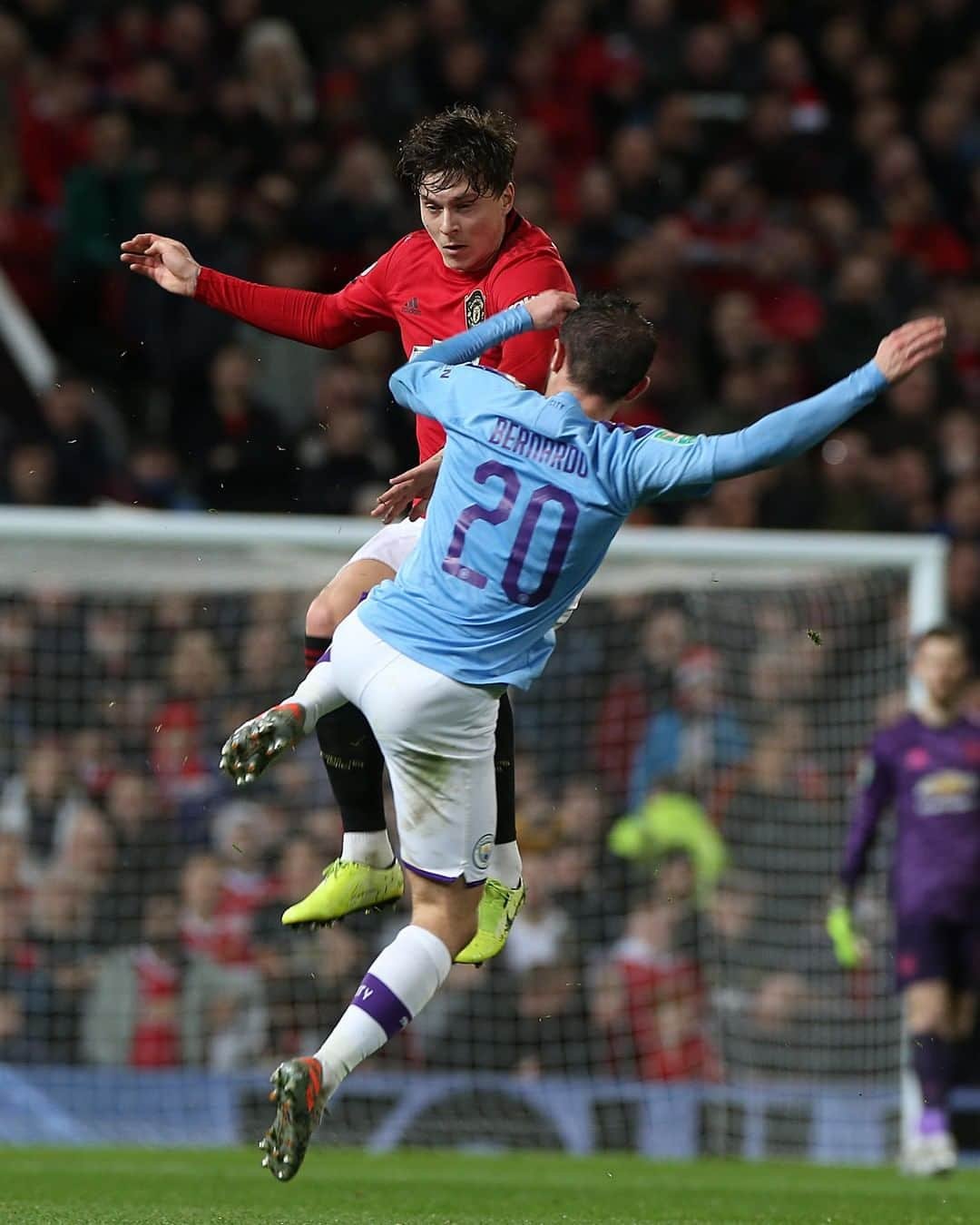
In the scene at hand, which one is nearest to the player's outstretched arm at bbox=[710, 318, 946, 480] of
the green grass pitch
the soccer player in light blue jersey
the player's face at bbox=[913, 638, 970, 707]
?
the soccer player in light blue jersey

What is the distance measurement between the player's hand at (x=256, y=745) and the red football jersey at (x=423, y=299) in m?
1.13

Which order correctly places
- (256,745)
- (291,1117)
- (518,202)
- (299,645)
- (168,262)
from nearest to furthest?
(291,1117), (256,745), (168,262), (299,645), (518,202)

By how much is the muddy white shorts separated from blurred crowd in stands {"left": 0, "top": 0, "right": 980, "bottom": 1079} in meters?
4.17

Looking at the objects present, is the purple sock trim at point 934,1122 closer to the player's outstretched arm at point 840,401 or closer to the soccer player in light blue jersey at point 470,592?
the soccer player in light blue jersey at point 470,592

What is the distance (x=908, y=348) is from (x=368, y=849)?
217 centimetres

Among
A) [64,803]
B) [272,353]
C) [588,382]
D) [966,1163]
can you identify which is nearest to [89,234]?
[272,353]

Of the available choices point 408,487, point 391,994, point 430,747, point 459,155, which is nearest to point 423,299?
point 459,155

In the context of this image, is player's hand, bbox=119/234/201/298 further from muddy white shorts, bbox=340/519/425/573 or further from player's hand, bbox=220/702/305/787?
player's hand, bbox=220/702/305/787

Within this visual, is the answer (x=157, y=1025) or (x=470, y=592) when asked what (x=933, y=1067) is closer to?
(x=157, y=1025)

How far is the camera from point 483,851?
611 cm

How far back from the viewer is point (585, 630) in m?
12.3

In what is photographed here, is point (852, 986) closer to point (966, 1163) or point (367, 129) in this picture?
point (966, 1163)

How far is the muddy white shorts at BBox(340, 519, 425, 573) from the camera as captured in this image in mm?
6707

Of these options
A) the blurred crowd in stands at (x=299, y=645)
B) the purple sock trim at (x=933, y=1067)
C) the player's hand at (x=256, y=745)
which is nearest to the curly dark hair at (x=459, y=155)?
the player's hand at (x=256, y=745)
